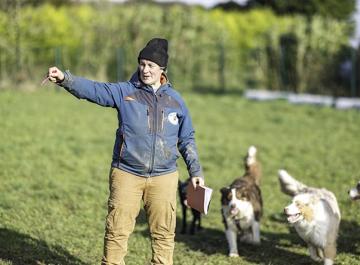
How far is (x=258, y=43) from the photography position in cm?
2448

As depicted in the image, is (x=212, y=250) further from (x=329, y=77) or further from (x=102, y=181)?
(x=329, y=77)

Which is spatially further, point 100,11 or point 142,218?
point 100,11

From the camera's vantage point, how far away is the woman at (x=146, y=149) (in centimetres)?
445

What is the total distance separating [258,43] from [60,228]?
61.2 ft

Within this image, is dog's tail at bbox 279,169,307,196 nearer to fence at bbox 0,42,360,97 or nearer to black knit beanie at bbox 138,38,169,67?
black knit beanie at bbox 138,38,169,67

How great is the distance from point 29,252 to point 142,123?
2.25m

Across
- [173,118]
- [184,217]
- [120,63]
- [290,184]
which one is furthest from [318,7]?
[173,118]

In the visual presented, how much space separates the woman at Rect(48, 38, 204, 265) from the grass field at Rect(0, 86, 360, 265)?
1417mm

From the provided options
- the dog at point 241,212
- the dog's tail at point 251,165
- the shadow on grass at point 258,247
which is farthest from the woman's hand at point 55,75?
the dog's tail at point 251,165

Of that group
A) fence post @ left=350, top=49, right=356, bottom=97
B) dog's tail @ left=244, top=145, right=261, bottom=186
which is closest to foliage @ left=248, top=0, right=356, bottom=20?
fence post @ left=350, top=49, right=356, bottom=97

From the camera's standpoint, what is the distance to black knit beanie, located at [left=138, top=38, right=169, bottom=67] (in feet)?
14.6

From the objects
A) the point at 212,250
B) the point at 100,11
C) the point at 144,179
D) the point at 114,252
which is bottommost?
the point at 212,250

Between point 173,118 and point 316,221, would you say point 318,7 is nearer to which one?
point 316,221

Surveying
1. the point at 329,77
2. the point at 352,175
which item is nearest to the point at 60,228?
the point at 352,175
